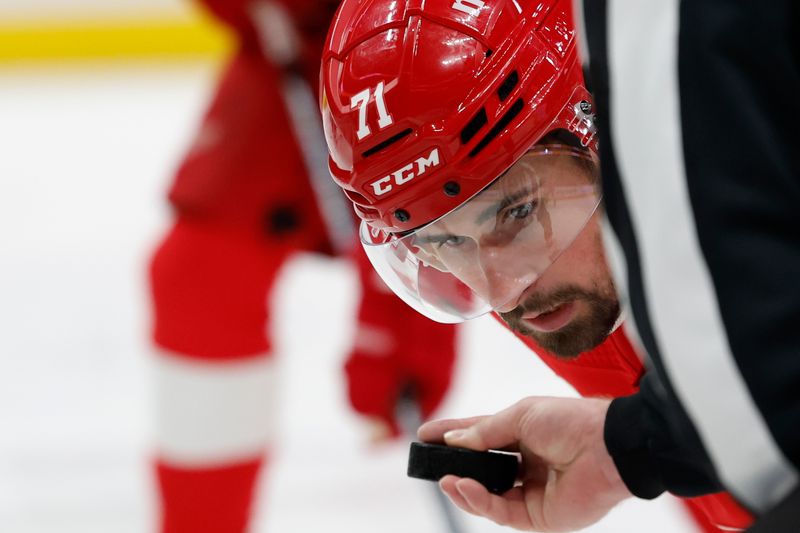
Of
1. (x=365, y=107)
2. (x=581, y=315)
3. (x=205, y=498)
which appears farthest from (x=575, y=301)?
(x=205, y=498)

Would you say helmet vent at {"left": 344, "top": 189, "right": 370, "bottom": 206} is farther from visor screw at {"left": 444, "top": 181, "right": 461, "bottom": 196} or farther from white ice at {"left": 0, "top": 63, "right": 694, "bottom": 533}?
white ice at {"left": 0, "top": 63, "right": 694, "bottom": 533}

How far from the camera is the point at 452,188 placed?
0.98 metres

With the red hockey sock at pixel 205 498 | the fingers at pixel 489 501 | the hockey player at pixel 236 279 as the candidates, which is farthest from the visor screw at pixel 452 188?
the red hockey sock at pixel 205 498

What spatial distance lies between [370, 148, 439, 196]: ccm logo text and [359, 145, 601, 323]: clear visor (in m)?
0.05

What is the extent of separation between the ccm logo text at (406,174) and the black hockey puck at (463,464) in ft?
0.65

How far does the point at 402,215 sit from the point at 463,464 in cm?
21

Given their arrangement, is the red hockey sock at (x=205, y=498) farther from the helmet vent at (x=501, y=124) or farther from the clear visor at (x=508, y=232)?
the helmet vent at (x=501, y=124)

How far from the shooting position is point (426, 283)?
1090mm

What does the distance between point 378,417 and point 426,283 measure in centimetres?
92

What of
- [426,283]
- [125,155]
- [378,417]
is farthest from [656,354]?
[125,155]

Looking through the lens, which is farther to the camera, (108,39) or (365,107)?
(108,39)

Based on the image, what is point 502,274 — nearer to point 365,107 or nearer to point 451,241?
point 451,241

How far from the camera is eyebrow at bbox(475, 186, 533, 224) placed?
0.98 m

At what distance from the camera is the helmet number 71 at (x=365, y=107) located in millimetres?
957
